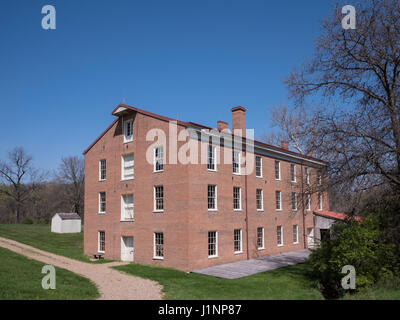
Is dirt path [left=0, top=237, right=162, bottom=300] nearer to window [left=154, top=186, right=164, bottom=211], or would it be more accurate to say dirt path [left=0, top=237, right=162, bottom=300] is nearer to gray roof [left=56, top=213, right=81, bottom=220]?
window [left=154, top=186, right=164, bottom=211]

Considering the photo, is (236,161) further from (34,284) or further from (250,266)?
(34,284)

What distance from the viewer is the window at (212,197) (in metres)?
22.1

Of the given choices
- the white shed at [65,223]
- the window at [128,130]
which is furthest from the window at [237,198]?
the white shed at [65,223]

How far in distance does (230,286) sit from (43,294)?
8.14 meters

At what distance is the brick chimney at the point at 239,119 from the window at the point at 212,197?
598cm

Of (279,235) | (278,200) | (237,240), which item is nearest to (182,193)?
(237,240)

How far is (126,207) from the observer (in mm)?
24812

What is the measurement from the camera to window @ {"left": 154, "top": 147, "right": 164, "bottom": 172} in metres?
22.5

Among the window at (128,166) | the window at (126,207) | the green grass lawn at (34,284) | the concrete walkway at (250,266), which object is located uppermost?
the window at (128,166)

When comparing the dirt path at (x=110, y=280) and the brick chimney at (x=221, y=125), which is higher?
the brick chimney at (x=221, y=125)

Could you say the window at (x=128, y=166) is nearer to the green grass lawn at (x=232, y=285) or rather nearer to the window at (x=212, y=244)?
the green grass lawn at (x=232, y=285)

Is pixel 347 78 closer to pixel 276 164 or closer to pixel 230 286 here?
pixel 230 286

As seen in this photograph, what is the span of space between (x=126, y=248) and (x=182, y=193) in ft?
23.2
